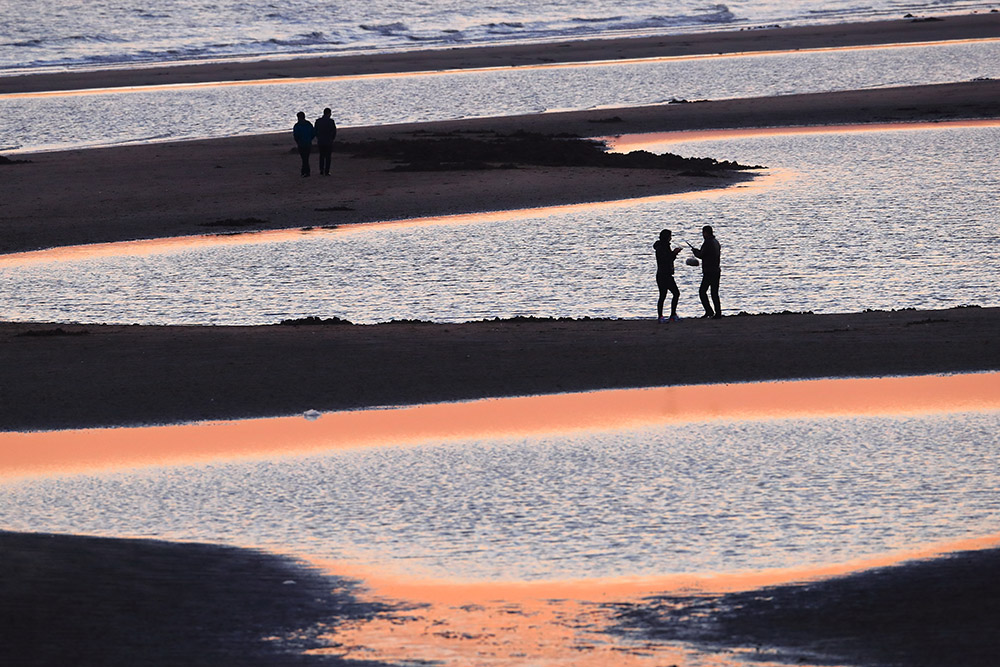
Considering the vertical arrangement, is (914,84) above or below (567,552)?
above

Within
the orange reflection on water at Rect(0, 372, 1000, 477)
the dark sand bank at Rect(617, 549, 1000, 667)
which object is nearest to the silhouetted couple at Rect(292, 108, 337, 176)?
the orange reflection on water at Rect(0, 372, 1000, 477)

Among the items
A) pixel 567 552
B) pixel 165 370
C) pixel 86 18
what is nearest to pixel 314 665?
pixel 567 552

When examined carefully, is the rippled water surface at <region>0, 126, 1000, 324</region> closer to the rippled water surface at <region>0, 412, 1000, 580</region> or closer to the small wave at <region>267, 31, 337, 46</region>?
the rippled water surface at <region>0, 412, 1000, 580</region>

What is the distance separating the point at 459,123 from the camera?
52.0m

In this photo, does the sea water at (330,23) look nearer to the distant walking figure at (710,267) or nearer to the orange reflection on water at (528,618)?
the distant walking figure at (710,267)

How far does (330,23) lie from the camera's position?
114m

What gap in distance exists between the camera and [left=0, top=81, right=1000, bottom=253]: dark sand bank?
3319 centimetres

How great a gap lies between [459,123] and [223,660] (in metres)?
43.5

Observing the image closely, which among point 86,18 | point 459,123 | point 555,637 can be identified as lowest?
point 555,637

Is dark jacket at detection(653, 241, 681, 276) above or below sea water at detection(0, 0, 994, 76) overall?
below

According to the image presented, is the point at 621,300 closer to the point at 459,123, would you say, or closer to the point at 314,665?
the point at 314,665

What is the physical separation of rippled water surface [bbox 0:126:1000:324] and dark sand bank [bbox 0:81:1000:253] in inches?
76.3

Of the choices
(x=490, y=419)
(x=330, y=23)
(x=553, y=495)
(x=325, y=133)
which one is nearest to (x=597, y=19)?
(x=330, y=23)

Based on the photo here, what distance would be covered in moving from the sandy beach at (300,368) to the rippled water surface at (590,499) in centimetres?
86
